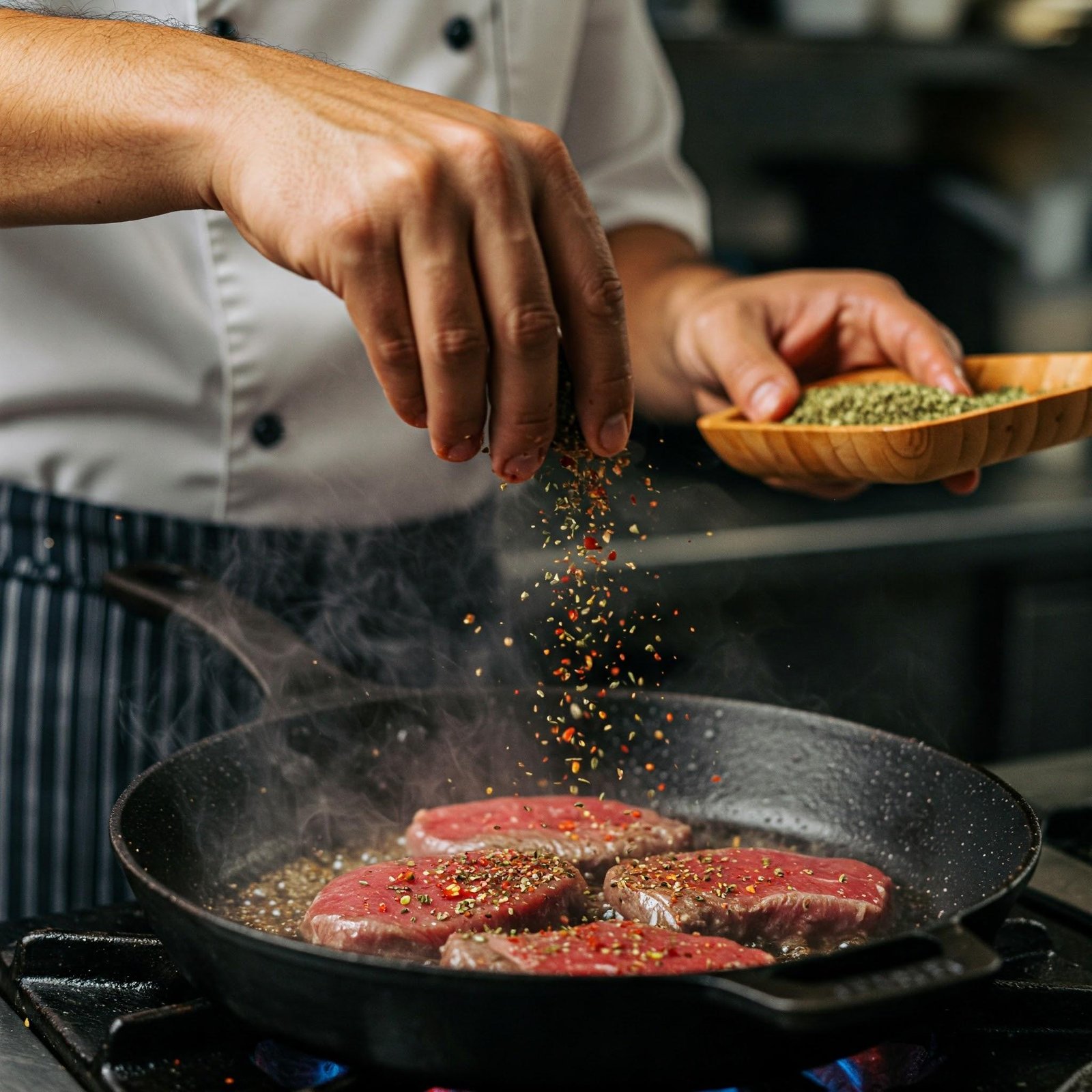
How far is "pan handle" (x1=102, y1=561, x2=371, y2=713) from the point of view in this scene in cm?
121

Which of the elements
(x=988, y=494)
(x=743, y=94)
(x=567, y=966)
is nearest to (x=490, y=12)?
(x=567, y=966)

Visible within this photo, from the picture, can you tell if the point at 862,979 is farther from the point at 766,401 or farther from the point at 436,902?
the point at 766,401

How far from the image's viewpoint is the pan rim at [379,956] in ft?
2.28

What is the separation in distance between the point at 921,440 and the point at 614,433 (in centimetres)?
41

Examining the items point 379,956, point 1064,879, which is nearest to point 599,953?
point 379,956

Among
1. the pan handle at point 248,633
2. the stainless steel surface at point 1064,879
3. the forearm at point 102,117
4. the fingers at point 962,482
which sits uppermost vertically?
the forearm at point 102,117

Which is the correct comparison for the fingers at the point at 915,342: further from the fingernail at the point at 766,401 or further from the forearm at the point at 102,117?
the forearm at the point at 102,117

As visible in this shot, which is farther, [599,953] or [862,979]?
[599,953]

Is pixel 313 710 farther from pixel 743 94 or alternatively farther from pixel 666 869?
pixel 743 94

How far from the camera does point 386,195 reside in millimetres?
768

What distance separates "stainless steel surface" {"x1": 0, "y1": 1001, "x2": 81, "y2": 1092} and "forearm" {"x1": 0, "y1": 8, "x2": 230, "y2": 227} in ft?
1.99

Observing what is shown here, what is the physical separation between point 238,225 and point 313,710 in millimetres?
505

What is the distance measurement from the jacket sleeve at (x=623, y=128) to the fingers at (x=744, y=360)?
15.4 inches

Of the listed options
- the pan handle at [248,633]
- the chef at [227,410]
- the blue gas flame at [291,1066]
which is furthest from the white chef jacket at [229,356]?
the blue gas flame at [291,1066]
